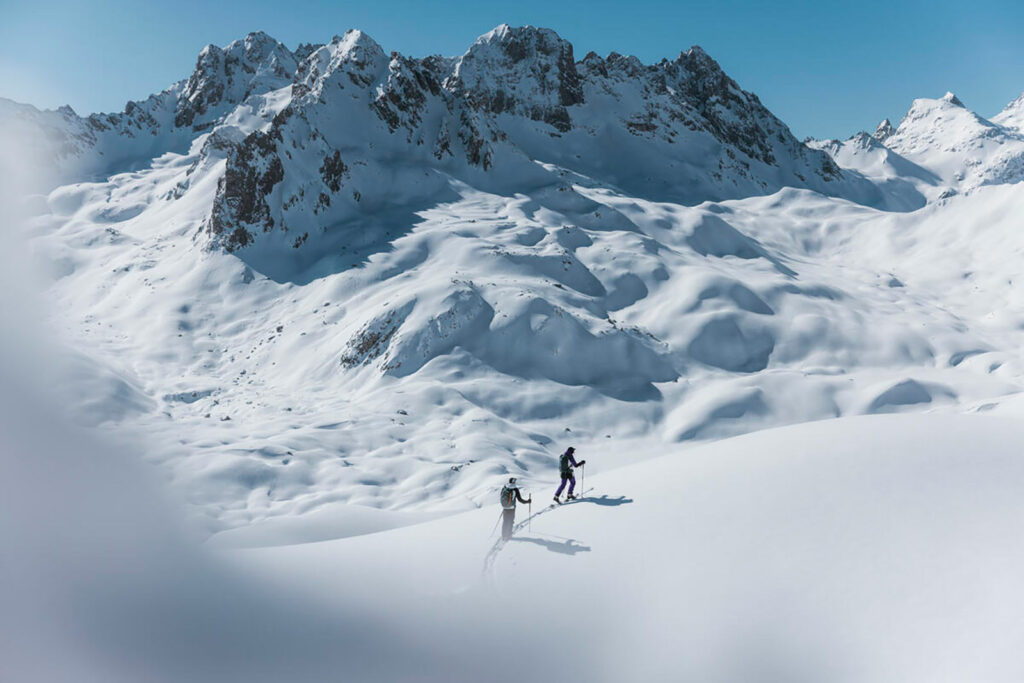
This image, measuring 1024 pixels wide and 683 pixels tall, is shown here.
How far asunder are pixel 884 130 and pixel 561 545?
691ft

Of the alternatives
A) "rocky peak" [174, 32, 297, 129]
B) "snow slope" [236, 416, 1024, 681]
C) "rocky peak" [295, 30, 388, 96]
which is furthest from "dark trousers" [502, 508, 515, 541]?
"rocky peak" [174, 32, 297, 129]

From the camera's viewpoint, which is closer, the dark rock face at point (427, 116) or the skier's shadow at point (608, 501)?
the skier's shadow at point (608, 501)

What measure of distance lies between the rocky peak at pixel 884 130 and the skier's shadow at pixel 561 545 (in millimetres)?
205494

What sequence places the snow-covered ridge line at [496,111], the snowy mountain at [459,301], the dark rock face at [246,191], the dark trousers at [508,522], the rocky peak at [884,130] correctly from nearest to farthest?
the dark trousers at [508,522] → the snowy mountain at [459,301] → the dark rock face at [246,191] → the snow-covered ridge line at [496,111] → the rocky peak at [884,130]

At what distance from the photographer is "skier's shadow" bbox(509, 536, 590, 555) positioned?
32.5 feet

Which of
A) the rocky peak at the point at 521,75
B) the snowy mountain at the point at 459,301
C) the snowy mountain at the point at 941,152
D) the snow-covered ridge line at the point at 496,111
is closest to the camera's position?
the snowy mountain at the point at 459,301

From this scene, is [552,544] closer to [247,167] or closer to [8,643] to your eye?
[8,643]

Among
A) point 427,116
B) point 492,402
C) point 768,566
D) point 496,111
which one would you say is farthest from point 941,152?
point 768,566

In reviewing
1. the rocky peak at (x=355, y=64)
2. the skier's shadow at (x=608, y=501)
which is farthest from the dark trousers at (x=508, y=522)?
the rocky peak at (x=355, y=64)

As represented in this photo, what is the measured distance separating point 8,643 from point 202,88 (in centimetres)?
12059

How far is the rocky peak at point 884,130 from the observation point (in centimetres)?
17738

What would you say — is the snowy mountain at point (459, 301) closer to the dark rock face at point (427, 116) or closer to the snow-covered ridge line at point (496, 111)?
the dark rock face at point (427, 116)

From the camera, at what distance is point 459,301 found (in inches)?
1292

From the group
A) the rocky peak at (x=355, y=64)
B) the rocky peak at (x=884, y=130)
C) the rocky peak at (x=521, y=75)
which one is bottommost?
the rocky peak at (x=355, y=64)
